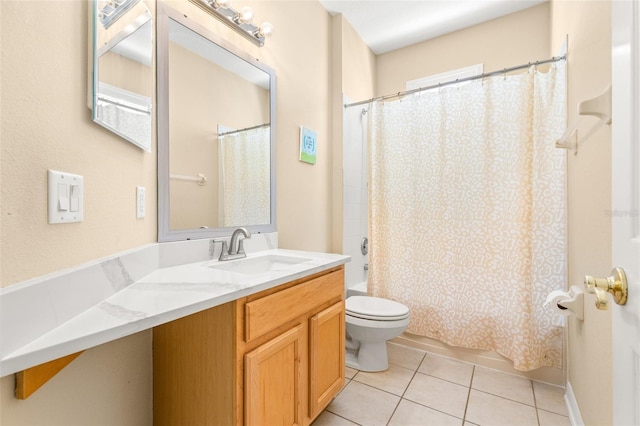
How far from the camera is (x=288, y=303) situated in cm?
118

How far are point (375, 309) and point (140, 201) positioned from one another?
5.05 ft

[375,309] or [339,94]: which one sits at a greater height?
[339,94]

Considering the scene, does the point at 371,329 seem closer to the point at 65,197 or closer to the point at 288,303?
the point at 288,303

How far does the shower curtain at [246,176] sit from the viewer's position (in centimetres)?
159

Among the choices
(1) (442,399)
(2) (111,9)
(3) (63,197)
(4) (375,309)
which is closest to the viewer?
(3) (63,197)

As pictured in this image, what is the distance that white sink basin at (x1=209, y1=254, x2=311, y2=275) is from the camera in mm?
1418

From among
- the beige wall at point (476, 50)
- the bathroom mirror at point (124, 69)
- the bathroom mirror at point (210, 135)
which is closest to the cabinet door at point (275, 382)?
the bathroom mirror at point (210, 135)

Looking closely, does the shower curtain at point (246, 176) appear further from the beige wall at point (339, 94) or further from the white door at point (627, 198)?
the white door at point (627, 198)

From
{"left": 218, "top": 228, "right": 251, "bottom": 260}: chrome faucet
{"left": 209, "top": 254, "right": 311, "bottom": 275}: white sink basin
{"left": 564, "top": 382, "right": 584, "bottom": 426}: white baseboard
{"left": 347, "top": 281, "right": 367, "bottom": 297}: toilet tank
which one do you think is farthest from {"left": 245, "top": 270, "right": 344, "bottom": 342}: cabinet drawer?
{"left": 564, "top": 382, "right": 584, "bottom": 426}: white baseboard

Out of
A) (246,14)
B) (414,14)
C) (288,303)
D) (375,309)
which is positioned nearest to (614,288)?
(288,303)

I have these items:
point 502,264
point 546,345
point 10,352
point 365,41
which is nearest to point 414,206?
point 502,264

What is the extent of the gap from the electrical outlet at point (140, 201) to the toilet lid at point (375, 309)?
138 cm

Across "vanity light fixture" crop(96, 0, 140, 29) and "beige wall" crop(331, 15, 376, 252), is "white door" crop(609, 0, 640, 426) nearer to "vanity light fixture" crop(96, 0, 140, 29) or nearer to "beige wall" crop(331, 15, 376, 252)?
"vanity light fixture" crop(96, 0, 140, 29)

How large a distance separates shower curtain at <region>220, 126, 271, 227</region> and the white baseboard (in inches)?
75.5
